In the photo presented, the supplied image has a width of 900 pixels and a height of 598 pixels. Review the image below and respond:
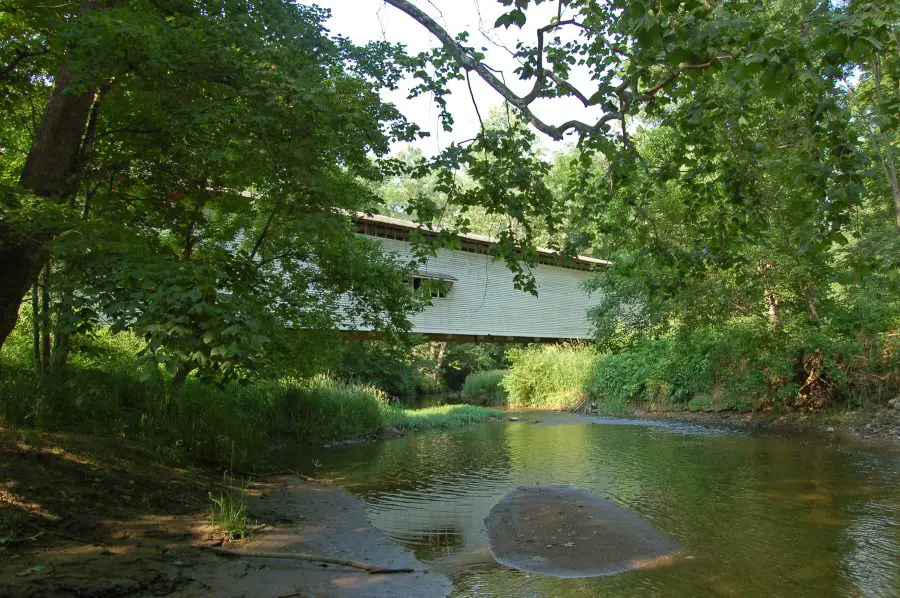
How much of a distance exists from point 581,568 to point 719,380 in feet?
45.4

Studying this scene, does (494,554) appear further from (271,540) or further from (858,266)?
(858,266)

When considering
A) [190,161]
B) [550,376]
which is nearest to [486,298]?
[550,376]

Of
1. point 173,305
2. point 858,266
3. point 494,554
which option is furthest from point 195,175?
point 858,266

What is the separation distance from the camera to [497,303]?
2078 cm

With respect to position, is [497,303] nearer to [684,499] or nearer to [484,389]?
[484,389]

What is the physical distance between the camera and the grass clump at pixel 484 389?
2633 cm

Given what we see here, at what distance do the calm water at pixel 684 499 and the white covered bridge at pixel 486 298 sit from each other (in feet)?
18.3

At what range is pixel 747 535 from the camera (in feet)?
19.9

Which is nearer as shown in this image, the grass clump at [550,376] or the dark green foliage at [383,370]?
the dark green foliage at [383,370]

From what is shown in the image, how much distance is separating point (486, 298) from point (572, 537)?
1511cm

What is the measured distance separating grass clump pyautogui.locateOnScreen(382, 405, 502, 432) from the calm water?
132 cm

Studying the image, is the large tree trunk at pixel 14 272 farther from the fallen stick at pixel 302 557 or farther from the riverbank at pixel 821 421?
the riverbank at pixel 821 421

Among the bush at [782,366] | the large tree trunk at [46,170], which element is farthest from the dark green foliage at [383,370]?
the large tree trunk at [46,170]

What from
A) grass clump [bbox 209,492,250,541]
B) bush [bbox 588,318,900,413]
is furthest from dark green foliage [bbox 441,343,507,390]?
grass clump [bbox 209,492,250,541]
